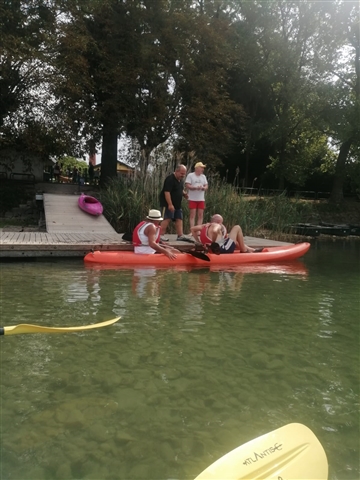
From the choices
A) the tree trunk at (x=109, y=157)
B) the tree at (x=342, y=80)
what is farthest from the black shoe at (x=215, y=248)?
the tree at (x=342, y=80)

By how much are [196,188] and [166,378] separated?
678 centimetres

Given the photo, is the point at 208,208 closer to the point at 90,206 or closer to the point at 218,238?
the point at 90,206

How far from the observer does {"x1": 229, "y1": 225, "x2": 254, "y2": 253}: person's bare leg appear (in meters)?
8.90

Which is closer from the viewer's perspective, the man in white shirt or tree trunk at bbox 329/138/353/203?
the man in white shirt

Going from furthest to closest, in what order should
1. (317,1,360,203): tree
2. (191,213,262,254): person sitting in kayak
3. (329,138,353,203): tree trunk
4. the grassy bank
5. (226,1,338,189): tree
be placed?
(329,138,353,203): tree trunk
(226,1,338,189): tree
(317,1,360,203): tree
the grassy bank
(191,213,262,254): person sitting in kayak

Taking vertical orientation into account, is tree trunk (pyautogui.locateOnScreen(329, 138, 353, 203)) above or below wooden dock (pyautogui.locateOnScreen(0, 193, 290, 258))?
above

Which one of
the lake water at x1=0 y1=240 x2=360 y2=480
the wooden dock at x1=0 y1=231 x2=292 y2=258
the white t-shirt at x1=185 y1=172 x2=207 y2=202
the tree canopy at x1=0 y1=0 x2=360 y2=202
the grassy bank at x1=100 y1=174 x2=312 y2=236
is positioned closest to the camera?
the lake water at x1=0 y1=240 x2=360 y2=480

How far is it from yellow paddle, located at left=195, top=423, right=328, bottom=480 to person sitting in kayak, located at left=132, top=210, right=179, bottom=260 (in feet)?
19.4

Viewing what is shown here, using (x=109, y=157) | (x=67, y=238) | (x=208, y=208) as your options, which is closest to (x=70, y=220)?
→ (x=67, y=238)

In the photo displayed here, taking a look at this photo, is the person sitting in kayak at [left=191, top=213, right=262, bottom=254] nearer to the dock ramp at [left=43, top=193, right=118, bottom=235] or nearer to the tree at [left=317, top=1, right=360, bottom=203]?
the dock ramp at [left=43, top=193, right=118, bottom=235]

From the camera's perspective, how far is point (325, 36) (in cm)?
2369

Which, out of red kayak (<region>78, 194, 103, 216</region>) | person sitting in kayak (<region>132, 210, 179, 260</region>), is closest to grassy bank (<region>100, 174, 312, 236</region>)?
red kayak (<region>78, 194, 103, 216</region>)

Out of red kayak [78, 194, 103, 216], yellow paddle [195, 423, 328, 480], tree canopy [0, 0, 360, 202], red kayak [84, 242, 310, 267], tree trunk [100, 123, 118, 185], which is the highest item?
tree canopy [0, 0, 360, 202]

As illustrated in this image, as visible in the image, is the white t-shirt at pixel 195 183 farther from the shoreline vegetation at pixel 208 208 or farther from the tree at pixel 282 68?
the tree at pixel 282 68
